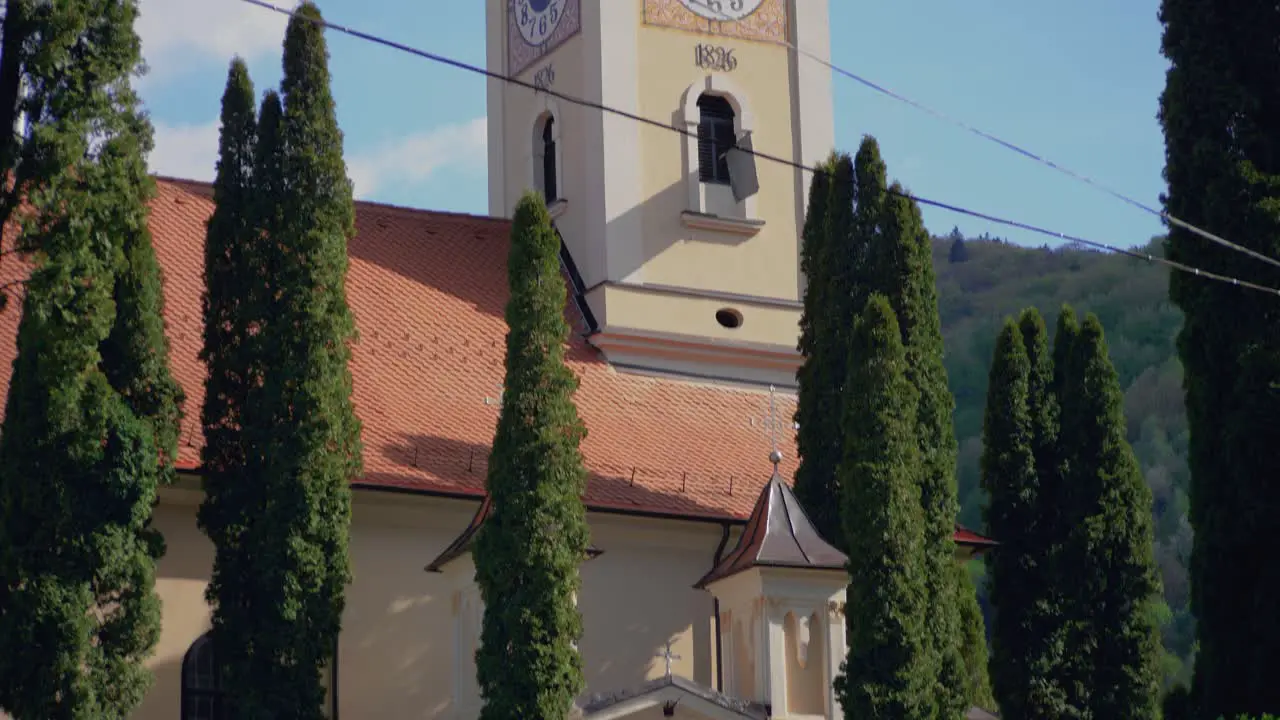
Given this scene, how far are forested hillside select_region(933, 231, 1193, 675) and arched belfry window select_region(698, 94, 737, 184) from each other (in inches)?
788

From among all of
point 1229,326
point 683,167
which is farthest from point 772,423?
point 1229,326

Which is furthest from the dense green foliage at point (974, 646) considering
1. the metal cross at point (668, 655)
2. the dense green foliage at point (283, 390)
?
the dense green foliage at point (283, 390)

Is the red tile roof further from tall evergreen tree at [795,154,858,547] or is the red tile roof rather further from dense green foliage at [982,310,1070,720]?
dense green foliage at [982,310,1070,720]

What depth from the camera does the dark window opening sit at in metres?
35.6

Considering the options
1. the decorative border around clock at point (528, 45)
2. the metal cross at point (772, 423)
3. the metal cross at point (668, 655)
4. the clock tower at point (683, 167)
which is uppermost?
the decorative border around clock at point (528, 45)

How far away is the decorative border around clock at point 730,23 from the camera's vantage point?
34.9 meters

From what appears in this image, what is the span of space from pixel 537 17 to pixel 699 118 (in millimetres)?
3082

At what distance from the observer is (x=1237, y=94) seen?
24.9 meters

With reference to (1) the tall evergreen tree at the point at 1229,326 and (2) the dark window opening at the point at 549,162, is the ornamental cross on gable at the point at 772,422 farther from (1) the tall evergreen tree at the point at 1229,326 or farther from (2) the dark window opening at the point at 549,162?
(1) the tall evergreen tree at the point at 1229,326

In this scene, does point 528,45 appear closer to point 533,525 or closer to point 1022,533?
point 1022,533

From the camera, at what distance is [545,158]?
3588cm

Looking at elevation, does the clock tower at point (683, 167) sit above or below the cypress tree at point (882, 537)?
above

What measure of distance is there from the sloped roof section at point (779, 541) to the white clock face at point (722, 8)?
9.25 metres

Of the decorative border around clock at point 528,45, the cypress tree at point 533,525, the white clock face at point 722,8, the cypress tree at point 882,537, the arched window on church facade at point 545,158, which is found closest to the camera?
the cypress tree at point 533,525
